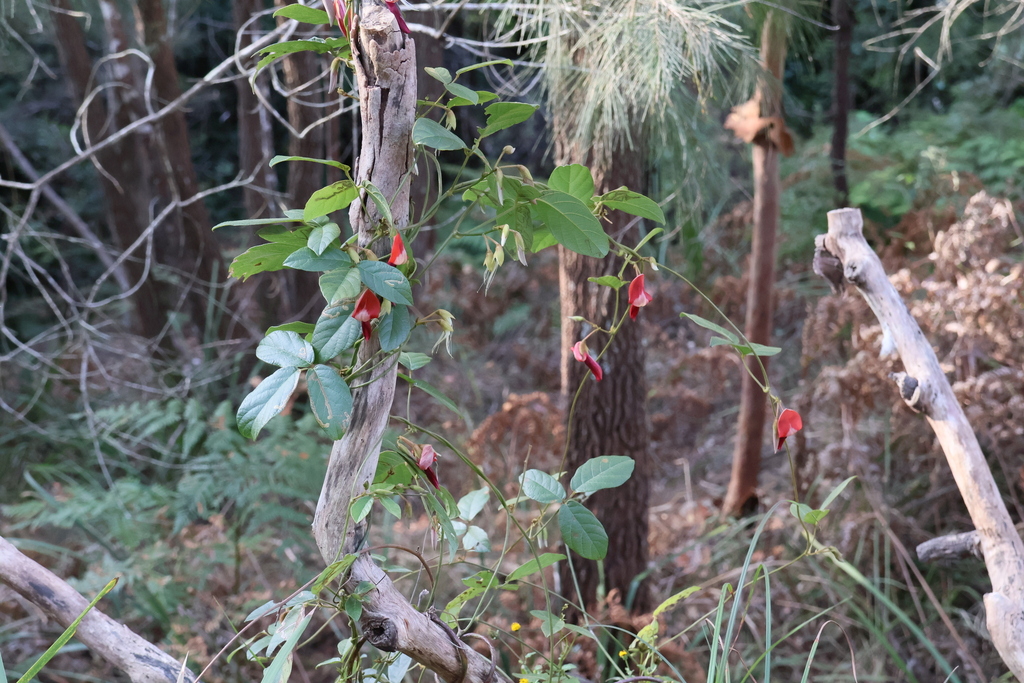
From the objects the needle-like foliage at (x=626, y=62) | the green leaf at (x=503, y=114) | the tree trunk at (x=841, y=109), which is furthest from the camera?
the tree trunk at (x=841, y=109)

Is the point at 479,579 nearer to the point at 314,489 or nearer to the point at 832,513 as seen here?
the point at 314,489

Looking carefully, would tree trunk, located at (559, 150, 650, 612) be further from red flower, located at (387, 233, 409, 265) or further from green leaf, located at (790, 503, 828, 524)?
red flower, located at (387, 233, 409, 265)


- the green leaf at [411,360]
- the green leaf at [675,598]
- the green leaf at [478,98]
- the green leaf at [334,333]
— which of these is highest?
the green leaf at [478,98]

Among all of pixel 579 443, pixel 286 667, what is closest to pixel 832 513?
pixel 579 443

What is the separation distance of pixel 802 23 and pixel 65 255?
5131 millimetres

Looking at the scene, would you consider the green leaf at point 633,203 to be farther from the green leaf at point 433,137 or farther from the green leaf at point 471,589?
the green leaf at point 471,589

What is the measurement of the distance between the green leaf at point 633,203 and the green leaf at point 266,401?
0.36 m

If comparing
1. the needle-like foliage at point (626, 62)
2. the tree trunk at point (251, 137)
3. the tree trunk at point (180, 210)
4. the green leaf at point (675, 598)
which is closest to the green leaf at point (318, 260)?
the green leaf at point (675, 598)

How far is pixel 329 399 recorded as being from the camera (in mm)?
577

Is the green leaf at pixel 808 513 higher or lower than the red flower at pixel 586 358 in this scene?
lower

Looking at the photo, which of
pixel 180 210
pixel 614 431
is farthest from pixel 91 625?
pixel 180 210

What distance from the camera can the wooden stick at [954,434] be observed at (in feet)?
3.27

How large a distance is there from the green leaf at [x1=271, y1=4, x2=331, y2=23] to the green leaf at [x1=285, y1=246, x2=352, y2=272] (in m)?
0.21

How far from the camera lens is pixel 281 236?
62cm
